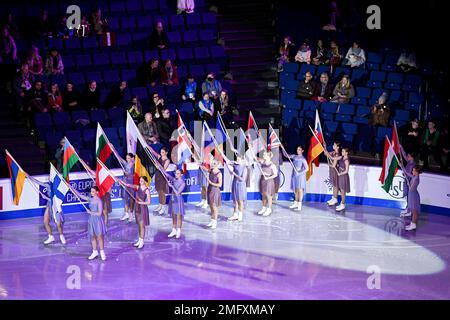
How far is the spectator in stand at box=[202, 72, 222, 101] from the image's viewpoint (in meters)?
24.4

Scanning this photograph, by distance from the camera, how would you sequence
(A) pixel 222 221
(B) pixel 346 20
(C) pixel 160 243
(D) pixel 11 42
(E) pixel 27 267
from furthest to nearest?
1. (B) pixel 346 20
2. (D) pixel 11 42
3. (A) pixel 222 221
4. (C) pixel 160 243
5. (E) pixel 27 267

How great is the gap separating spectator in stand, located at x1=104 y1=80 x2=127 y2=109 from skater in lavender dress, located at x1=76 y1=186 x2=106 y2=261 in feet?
20.4

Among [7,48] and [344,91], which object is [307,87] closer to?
[344,91]

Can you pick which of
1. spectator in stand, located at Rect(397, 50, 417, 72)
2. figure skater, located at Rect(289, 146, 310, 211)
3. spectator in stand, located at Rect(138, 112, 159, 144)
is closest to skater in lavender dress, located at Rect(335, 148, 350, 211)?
figure skater, located at Rect(289, 146, 310, 211)

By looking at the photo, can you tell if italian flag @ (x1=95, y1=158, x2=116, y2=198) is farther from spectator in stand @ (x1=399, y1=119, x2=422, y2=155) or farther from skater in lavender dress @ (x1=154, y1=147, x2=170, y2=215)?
spectator in stand @ (x1=399, y1=119, x2=422, y2=155)

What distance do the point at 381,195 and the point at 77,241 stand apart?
762 cm

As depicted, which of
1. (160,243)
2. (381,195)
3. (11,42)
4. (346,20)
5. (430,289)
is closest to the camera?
(430,289)

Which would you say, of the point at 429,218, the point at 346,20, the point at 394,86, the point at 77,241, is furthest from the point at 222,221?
the point at 346,20

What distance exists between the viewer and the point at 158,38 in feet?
84.5

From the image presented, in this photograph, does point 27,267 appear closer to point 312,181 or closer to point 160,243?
point 160,243

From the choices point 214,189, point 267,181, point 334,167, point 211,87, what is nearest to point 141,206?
point 214,189

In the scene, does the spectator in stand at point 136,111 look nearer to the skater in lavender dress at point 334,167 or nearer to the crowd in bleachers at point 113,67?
the crowd in bleachers at point 113,67

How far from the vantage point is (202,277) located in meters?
17.2

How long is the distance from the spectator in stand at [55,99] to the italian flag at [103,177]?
16.1 feet
